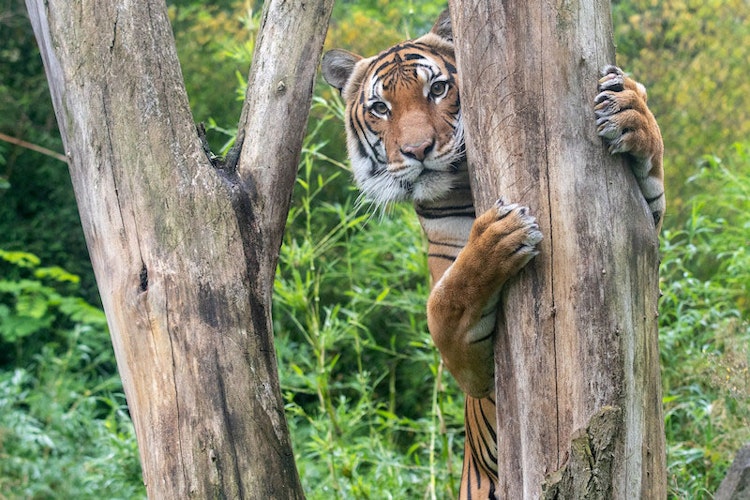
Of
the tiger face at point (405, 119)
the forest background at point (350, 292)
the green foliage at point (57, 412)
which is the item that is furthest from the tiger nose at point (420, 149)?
the green foliage at point (57, 412)

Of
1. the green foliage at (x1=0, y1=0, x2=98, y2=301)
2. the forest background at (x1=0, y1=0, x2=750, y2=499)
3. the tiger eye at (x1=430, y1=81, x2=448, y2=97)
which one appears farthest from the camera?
the green foliage at (x1=0, y1=0, x2=98, y2=301)

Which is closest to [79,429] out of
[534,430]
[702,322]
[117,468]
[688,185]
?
[117,468]

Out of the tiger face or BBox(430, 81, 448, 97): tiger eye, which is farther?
BBox(430, 81, 448, 97): tiger eye

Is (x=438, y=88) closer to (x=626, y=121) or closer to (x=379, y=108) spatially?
(x=379, y=108)

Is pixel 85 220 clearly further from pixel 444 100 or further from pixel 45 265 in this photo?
pixel 45 265

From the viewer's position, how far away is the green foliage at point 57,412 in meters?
4.94

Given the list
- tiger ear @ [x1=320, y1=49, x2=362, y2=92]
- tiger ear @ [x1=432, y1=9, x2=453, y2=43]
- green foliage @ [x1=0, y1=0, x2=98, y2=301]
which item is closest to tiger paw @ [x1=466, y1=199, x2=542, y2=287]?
tiger ear @ [x1=432, y1=9, x2=453, y2=43]

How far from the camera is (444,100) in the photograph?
306 cm

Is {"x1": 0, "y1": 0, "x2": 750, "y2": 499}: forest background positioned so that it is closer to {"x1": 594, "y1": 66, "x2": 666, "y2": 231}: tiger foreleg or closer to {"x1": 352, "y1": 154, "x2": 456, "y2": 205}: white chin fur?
{"x1": 352, "y1": 154, "x2": 456, "y2": 205}: white chin fur

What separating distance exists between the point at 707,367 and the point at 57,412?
4.25 meters

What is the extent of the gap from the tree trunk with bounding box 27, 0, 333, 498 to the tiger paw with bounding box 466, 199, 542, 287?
68 centimetres

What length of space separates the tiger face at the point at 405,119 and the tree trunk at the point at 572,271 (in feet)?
1.86

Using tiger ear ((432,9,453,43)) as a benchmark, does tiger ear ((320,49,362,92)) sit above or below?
below

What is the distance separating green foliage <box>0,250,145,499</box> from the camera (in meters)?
4.94
